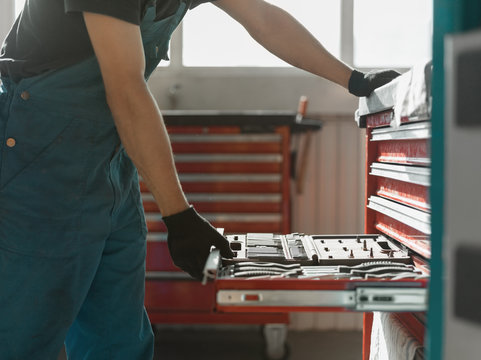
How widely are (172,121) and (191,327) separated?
1171 mm

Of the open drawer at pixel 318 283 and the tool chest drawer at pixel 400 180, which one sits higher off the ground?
the tool chest drawer at pixel 400 180

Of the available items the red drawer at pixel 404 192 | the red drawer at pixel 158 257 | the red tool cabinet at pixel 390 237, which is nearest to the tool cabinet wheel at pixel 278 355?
the red drawer at pixel 158 257

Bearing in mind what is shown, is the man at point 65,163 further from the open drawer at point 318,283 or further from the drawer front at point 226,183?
the drawer front at point 226,183

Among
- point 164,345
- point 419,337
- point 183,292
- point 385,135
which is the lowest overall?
point 164,345

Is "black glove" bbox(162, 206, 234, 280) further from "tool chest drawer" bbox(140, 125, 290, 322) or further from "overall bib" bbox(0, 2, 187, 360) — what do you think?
"tool chest drawer" bbox(140, 125, 290, 322)

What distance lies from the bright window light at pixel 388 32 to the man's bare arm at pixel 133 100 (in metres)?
2.11

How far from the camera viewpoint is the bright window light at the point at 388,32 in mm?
2785

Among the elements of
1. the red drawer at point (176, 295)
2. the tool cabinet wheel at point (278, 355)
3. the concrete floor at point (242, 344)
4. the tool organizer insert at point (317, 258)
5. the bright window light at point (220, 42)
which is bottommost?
the concrete floor at point (242, 344)

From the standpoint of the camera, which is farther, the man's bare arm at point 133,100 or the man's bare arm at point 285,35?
the man's bare arm at point 285,35

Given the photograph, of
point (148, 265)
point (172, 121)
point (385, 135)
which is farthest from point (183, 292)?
point (385, 135)

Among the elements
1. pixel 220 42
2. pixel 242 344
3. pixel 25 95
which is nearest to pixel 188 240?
pixel 25 95

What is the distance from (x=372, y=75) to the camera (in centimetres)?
129

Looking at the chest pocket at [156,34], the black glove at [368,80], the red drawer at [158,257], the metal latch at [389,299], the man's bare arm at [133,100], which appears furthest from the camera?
the red drawer at [158,257]

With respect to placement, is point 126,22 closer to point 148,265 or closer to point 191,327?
point 148,265
